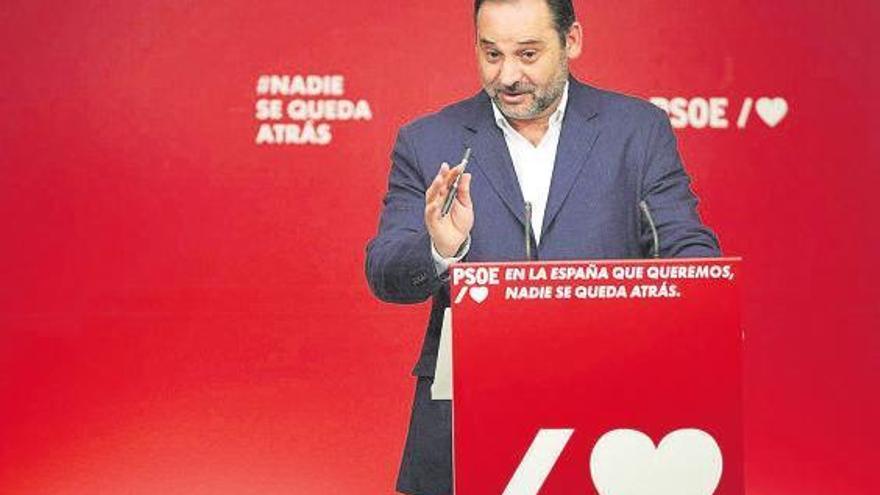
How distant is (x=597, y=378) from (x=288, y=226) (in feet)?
6.44

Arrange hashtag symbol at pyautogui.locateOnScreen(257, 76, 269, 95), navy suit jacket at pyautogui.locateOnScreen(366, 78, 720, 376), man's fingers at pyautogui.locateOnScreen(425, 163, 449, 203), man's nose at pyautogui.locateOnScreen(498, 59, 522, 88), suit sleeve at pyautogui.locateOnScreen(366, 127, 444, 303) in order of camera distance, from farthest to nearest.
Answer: hashtag symbol at pyautogui.locateOnScreen(257, 76, 269, 95), man's nose at pyautogui.locateOnScreen(498, 59, 522, 88), navy suit jacket at pyautogui.locateOnScreen(366, 78, 720, 376), suit sleeve at pyautogui.locateOnScreen(366, 127, 444, 303), man's fingers at pyautogui.locateOnScreen(425, 163, 449, 203)

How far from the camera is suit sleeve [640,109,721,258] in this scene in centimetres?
204

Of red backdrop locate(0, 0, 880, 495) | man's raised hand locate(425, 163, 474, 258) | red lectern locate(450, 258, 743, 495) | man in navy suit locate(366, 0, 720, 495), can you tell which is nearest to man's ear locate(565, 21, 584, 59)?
man in navy suit locate(366, 0, 720, 495)

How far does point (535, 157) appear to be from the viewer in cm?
227

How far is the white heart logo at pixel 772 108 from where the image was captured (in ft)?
11.4

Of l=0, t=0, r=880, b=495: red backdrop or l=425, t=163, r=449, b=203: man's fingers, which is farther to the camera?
l=0, t=0, r=880, b=495: red backdrop

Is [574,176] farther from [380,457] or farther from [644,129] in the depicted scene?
[380,457]

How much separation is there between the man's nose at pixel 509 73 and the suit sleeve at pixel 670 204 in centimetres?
25

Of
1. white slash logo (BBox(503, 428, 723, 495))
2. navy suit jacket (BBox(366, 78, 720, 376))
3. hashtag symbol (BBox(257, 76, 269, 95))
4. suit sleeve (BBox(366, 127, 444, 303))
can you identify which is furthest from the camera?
hashtag symbol (BBox(257, 76, 269, 95))

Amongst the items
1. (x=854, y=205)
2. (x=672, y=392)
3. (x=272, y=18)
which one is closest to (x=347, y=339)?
(x=272, y=18)

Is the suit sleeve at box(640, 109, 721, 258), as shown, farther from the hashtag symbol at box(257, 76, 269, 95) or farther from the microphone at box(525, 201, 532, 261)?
the hashtag symbol at box(257, 76, 269, 95)

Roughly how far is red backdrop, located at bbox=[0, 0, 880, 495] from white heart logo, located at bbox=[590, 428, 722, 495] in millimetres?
1905

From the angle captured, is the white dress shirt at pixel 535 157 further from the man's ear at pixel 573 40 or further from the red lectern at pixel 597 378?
the red lectern at pixel 597 378

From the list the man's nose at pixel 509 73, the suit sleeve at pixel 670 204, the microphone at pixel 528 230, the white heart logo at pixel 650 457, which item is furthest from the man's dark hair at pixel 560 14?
the white heart logo at pixel 650 457
